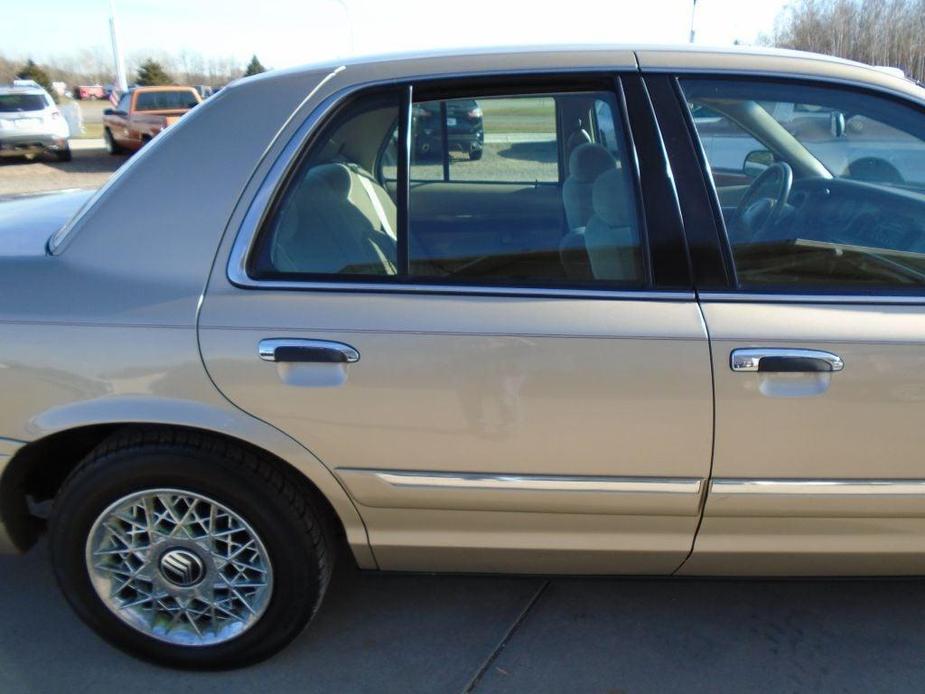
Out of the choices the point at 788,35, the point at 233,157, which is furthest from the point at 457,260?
the point at 788,35

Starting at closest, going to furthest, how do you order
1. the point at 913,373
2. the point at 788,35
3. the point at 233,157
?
the point at 913,373 < the point at 233,157 < the point at 788,35

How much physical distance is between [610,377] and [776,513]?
1.99 ft

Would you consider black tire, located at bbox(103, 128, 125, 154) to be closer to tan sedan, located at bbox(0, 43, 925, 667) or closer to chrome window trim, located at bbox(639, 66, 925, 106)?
tan sedan, located at bbox(0, 43, 925, 667)

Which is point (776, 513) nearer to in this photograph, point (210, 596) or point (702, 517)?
point (702, 517)

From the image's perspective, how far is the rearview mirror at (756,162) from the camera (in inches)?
97.5

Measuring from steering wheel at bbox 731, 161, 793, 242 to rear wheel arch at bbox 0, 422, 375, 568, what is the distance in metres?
1.31

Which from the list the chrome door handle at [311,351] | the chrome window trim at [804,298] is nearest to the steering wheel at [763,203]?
the chrome window trim at [804,298]

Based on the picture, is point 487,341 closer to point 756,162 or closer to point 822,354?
point 822,354

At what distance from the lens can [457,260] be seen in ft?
6.84

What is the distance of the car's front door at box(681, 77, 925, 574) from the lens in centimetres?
194

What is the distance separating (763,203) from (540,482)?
1112 millimetres

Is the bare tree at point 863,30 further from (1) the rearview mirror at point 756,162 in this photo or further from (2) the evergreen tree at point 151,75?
(2) the evergreen tree at point 151,75

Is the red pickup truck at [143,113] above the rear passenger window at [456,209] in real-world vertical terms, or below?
below

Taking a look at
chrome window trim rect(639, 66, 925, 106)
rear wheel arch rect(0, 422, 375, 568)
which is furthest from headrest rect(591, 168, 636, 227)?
rear wheel arch rect(0, 422, 375, 568)
